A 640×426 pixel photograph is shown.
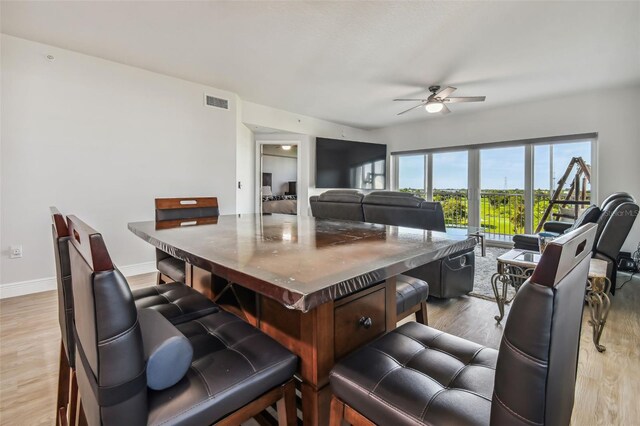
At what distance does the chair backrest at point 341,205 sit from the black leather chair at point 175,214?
1.36 m

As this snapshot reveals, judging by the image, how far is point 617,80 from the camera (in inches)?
155

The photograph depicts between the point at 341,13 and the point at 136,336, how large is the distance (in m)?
2.75

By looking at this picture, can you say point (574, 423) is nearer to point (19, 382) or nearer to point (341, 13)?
point (19, 382)

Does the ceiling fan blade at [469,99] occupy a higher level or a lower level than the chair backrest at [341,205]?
higher

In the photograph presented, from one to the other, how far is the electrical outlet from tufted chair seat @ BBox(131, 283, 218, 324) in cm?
266

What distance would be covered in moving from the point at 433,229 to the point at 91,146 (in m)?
3.80

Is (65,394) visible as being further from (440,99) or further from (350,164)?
(350,164)

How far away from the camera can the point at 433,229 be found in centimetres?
284

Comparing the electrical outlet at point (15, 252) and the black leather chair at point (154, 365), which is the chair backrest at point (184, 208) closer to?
the black leather chair at point (154, 365)

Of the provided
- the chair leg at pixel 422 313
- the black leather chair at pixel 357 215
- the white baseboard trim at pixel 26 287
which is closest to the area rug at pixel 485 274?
the black leather chair at pixel 357 215

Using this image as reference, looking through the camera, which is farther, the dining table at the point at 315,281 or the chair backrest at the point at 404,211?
the chair backrest at the point at 404,211

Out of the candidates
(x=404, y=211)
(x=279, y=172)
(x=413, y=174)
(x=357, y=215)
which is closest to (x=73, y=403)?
(x=404, y=211)

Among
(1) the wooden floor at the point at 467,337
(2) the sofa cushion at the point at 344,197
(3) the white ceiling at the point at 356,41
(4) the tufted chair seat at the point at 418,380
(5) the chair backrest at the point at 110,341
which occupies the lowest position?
(1) the wooden floor at the point at 467,337

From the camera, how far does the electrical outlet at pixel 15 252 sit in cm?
291
